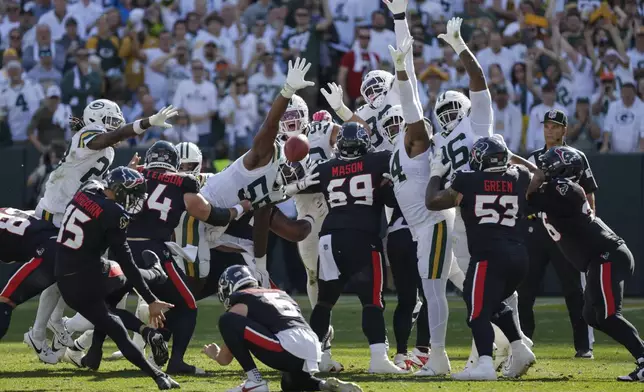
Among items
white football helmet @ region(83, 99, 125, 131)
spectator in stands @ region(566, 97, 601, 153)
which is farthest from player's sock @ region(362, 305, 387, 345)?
spectator in stands @ region(566, 97, 601, 153)

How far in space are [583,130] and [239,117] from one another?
461 centimetres

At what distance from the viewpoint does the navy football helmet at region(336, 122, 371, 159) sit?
915cm

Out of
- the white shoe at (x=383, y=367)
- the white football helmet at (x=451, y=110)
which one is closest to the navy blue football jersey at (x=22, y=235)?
the white shoe at (x=383, y=367)

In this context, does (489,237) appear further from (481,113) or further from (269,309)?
(269,309)

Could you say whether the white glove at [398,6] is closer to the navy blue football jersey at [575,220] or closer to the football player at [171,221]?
the navy blue football jersey at [575,220]

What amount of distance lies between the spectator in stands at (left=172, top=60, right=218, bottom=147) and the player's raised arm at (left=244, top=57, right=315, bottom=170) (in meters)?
6.99

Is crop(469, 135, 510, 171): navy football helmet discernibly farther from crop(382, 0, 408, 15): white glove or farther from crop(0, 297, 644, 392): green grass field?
crop(382, 0, 408, 15): white glove

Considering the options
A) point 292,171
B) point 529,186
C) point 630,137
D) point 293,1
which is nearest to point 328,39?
point 293,1

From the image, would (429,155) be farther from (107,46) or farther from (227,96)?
(107,46)

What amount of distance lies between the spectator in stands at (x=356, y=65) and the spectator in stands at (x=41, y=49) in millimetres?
4171

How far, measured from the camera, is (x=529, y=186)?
874 centimetres

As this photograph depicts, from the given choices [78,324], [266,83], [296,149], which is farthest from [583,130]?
[78,324]

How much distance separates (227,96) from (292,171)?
266 inches

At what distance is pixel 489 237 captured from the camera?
A: 27.4 ft
